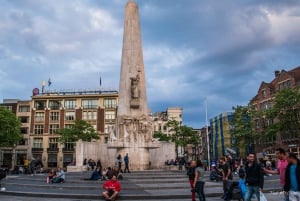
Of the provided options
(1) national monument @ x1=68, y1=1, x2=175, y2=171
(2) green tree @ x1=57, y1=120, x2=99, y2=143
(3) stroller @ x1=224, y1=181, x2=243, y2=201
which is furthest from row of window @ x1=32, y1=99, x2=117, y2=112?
(3) stroller @ x1=224, y1=181, x2=243, y2=201

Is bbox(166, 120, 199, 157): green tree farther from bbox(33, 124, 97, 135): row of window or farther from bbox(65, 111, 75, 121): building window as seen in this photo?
bbox(33, 124, 97, 135): row of window

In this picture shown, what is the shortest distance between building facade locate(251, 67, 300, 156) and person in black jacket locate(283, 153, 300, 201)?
164ft

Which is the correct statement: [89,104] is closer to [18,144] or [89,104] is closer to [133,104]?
[18,144]

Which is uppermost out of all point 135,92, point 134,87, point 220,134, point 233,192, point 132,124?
point 134,87

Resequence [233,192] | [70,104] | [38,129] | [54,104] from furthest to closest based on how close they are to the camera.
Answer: [54,104], [70,104], [38,129], [233,192]

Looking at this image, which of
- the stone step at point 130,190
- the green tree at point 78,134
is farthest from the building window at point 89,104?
the stone step at point 130,190

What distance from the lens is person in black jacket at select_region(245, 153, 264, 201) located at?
8219mm

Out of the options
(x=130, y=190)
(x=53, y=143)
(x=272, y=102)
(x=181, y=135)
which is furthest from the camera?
(x=53, y=143)

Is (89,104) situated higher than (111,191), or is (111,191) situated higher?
(89,104)

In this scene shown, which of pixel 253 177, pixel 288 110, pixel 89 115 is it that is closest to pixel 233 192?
pixel 253 177

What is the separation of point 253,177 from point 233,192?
410cm

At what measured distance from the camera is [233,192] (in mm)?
12070

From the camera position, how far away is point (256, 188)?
8273 millimetres

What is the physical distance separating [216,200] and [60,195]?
22.5 ft
